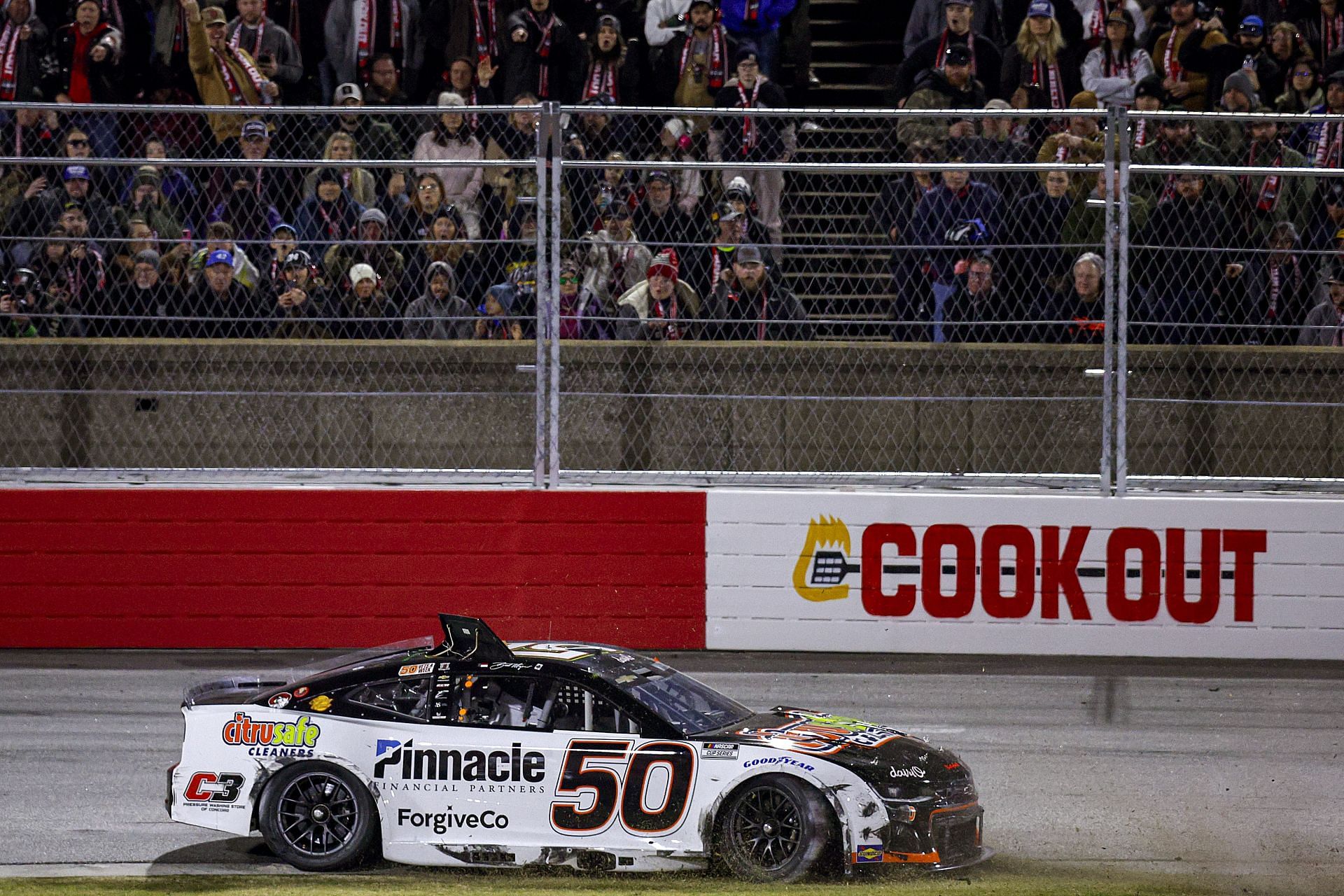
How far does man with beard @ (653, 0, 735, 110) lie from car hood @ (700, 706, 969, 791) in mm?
8394

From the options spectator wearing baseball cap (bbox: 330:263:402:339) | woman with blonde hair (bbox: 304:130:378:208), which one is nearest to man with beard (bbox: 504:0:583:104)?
woman with blonde hair (bbox: 304:130:378:208)

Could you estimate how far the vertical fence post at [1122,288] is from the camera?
10.7 meters

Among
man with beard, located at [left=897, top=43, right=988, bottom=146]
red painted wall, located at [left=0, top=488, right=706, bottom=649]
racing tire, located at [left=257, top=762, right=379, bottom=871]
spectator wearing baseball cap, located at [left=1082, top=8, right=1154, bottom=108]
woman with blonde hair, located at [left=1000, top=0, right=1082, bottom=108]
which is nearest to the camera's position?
racing tire, located at [left=257, top=762, right=379, bottom=871]

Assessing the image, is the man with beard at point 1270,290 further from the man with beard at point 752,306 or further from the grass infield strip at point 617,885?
the grass infield strip at point 617,885

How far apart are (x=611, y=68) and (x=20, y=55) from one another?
533cm

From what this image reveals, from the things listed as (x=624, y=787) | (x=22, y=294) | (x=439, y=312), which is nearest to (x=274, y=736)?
(x=624, y=787)

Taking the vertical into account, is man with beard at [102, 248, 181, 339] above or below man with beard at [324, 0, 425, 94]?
below

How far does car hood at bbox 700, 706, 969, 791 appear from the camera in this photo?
261 inches

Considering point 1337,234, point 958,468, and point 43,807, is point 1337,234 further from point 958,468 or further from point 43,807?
point 43,807

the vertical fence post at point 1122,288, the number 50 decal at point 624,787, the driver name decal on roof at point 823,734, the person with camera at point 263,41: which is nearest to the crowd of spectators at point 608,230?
the vertical fence post at point 1122,288

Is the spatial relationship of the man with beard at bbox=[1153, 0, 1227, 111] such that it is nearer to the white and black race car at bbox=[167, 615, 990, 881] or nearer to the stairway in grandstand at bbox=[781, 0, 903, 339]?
the stairway in grandstand at bbox=[781, 0, 903, 339]

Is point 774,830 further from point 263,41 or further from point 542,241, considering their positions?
point 263,41

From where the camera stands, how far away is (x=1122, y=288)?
35.1 feet

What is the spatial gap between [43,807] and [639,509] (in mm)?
4502
